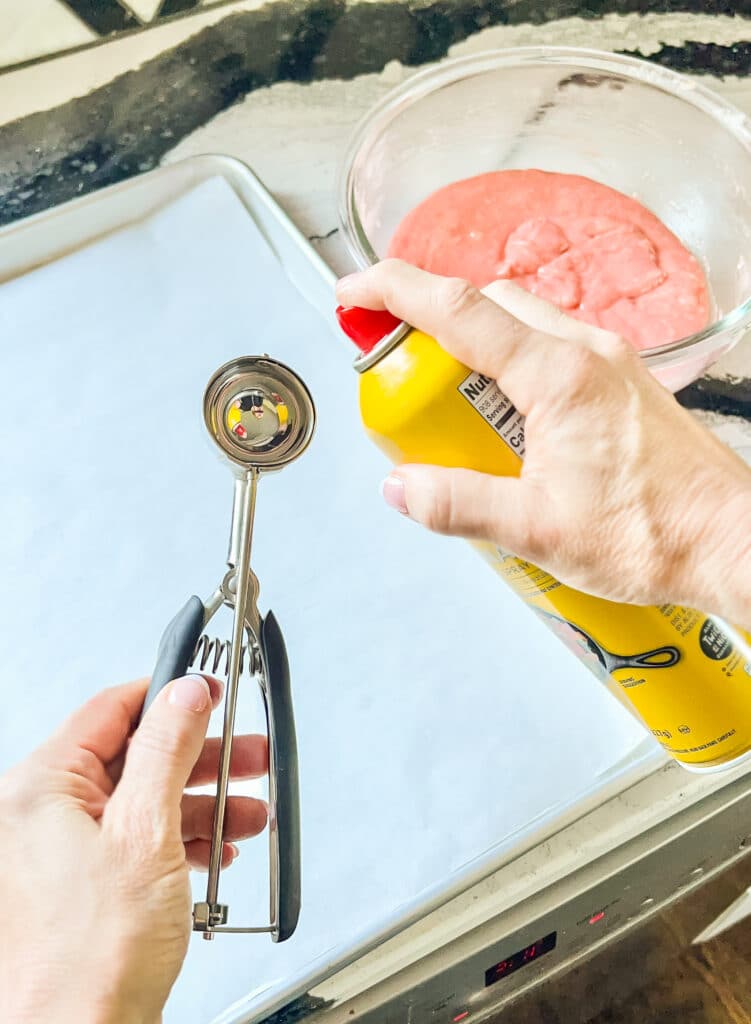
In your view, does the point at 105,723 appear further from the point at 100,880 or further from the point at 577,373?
the point at 577,373

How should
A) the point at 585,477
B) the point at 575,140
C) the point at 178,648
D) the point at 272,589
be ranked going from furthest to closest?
the point at 575,140 → the point at 272,589 → the point at 178,648 → the point at 585,477

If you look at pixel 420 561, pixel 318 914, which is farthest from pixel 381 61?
pixel 318 914

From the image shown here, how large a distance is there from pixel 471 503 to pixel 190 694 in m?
0.19

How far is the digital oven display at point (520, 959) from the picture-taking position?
58 cm

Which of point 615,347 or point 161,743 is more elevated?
point 615,347

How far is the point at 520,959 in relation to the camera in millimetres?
589

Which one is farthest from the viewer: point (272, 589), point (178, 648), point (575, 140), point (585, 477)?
point (575, 140)

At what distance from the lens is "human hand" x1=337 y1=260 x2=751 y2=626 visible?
0.42 meters

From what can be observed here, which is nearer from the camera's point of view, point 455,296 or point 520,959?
point 455,296

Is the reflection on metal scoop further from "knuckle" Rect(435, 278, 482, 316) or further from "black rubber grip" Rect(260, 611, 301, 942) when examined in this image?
"knuckle" Rect(435, 278, 482, 316)

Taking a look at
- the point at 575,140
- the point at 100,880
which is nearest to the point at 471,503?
the point at 100,880

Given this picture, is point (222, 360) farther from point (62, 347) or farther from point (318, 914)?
point (318, 914)

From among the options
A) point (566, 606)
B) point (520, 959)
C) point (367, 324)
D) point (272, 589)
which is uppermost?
point (367, 324)

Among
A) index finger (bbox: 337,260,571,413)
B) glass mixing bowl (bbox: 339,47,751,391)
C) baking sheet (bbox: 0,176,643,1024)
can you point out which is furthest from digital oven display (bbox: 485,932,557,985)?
glass mixing bowl (bbox: 339,47,751,391)
